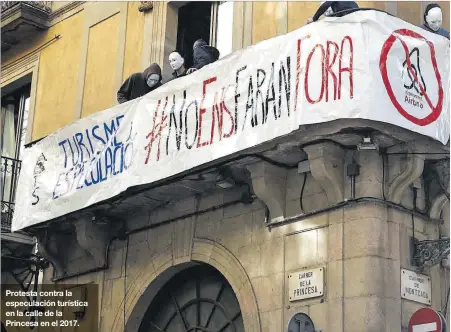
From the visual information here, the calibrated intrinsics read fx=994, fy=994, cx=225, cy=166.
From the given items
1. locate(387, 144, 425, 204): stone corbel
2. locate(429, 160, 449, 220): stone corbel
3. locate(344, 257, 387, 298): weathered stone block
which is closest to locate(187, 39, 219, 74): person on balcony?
locate(387, 144, 425, 204): stone corbel

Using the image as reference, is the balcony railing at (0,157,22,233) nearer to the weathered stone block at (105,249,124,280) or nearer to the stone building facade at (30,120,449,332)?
the weathered stone block at (105,249,124,280)

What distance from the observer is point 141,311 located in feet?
49.2

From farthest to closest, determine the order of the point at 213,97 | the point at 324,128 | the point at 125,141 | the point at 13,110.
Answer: the point at 13,110
the point at 125,141
the point at 213,97
the point at 324,128

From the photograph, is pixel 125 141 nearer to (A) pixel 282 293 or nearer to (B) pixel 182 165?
(B) pixel 182 165

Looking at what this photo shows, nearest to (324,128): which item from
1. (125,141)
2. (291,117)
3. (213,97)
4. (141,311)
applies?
(291,117)

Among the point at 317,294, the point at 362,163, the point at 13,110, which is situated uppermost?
the point at 13,110

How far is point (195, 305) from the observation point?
14.5 meters

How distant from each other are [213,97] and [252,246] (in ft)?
6.70

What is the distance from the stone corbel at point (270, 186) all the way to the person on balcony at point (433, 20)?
263 centimetres

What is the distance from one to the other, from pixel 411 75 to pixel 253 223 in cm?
302

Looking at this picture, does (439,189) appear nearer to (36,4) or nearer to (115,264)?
(115,264)

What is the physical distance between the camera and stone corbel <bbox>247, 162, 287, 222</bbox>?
12.9 m

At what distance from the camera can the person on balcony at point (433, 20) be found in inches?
493

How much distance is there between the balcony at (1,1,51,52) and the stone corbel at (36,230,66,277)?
173 inches
